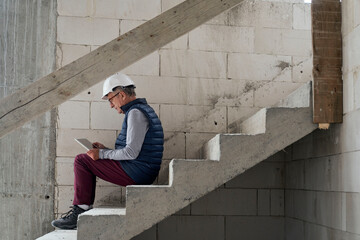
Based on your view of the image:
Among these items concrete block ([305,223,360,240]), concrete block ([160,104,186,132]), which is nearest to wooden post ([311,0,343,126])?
concrete block ([305,223,360,240])

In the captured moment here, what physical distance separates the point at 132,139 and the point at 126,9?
1.76m

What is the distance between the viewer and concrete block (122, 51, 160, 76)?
4.93m

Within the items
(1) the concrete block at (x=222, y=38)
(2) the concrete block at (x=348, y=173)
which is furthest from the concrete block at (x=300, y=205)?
(1) the concrete block at (x=222, y=38)

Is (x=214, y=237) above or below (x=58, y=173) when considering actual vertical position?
below

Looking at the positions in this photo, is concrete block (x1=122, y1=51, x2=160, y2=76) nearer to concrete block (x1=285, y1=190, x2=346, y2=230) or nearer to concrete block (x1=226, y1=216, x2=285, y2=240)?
concrete block (x1=226, y1=216, x2=285, y2=240)

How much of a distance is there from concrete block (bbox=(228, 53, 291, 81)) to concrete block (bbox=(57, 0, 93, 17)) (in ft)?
5.32

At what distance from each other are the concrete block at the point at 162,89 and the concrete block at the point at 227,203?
1.07 m

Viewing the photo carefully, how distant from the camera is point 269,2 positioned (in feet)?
16.7

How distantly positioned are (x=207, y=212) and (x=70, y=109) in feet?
6.00

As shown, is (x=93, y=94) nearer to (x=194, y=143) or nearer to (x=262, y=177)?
(x=194, y=143)

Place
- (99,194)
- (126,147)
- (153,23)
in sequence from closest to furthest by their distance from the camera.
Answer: (153,23)
(126,147)
(99,194)

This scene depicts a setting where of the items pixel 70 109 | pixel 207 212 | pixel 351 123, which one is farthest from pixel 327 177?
pixel 70 109

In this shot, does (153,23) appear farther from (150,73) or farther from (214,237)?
(214,237)

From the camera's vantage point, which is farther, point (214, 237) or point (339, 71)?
point (214, 237)
